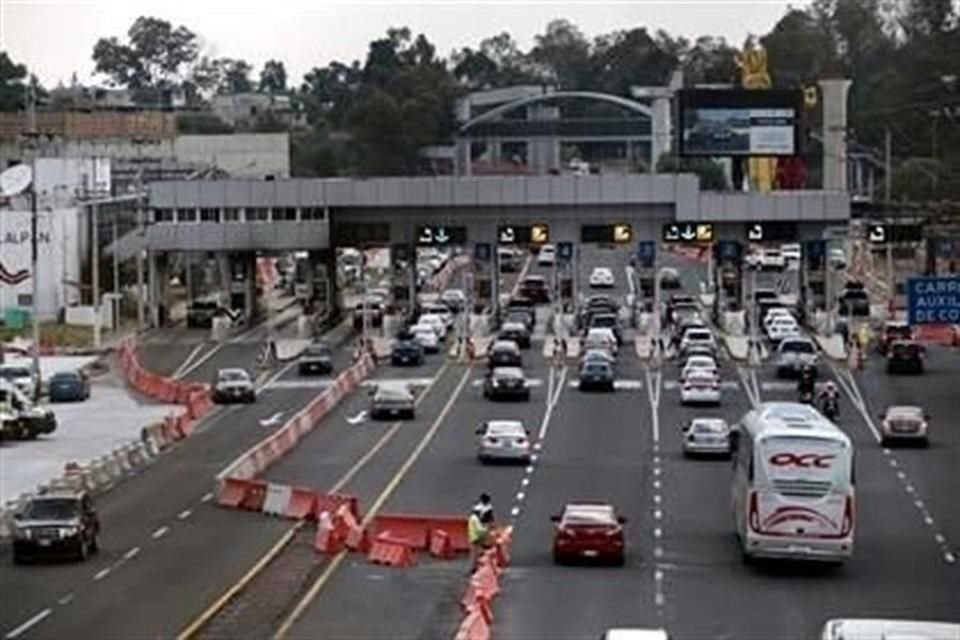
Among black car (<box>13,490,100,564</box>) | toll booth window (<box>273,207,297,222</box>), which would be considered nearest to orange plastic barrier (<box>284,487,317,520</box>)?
black car (<box>13,490,100,564</box>)

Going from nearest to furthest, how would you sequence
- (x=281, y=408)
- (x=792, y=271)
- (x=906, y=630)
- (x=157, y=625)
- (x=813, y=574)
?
(x=906, y=630) < (x=157, y=625) < (x=813, y=574) < (x=281, y=408) < (x=792, y=271)

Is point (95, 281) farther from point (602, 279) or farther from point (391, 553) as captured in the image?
point (391, 553)

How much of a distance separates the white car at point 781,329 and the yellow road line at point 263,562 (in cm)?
2902

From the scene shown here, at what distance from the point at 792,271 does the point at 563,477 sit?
96370mm

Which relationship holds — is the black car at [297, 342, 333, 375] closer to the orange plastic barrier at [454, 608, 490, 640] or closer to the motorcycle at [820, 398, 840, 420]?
the motorcycle at [820, 398, 840, 420]

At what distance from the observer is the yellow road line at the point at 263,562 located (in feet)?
108

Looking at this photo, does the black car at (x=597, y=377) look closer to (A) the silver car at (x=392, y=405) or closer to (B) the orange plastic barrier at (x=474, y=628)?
(A) the silver car at (x=392, y=405)

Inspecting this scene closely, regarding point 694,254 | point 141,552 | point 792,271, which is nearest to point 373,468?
point 141,552

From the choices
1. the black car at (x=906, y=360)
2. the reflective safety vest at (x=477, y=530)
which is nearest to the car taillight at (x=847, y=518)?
the reflective safety vest at (x=477, y=530)

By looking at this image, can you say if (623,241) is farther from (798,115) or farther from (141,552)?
(141,552)

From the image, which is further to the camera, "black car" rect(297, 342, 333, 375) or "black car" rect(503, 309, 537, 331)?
"black car" rect(503, 309, 537, 331)

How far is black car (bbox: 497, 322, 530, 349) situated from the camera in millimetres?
91625

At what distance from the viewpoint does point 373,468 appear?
2202 inches

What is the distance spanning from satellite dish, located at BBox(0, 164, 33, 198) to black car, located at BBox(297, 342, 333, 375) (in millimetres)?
10894
